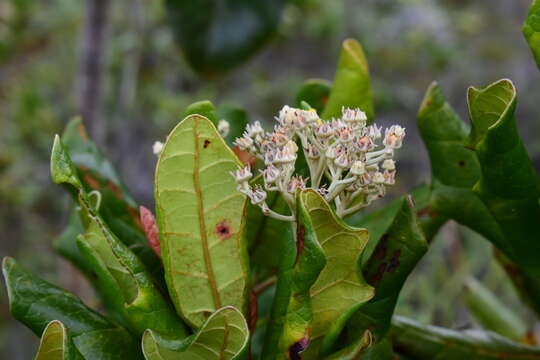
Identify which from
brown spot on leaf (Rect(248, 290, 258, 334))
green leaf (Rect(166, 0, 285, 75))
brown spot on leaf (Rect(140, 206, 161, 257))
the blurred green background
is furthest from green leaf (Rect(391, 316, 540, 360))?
green leaf (Rect(166, 0, 285, 75))

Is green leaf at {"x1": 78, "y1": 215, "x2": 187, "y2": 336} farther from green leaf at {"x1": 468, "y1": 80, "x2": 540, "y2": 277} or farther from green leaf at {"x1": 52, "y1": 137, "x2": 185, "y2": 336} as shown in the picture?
green leaf at {"x1": 468, "y1": 80, "x2": 540, "y2": 277}

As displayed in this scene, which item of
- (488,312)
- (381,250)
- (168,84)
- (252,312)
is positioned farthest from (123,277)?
(168,84)

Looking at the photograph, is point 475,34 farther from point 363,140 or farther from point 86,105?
point 363,140

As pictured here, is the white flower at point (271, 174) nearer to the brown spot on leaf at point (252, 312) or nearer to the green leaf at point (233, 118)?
the brown spot on leaf at point (252, 312)

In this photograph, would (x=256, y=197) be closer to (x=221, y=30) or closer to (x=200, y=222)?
(x=200, y=222)

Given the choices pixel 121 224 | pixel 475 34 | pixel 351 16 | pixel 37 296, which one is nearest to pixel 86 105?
pixel 121 224

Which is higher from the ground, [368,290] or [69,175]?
[69,175]
